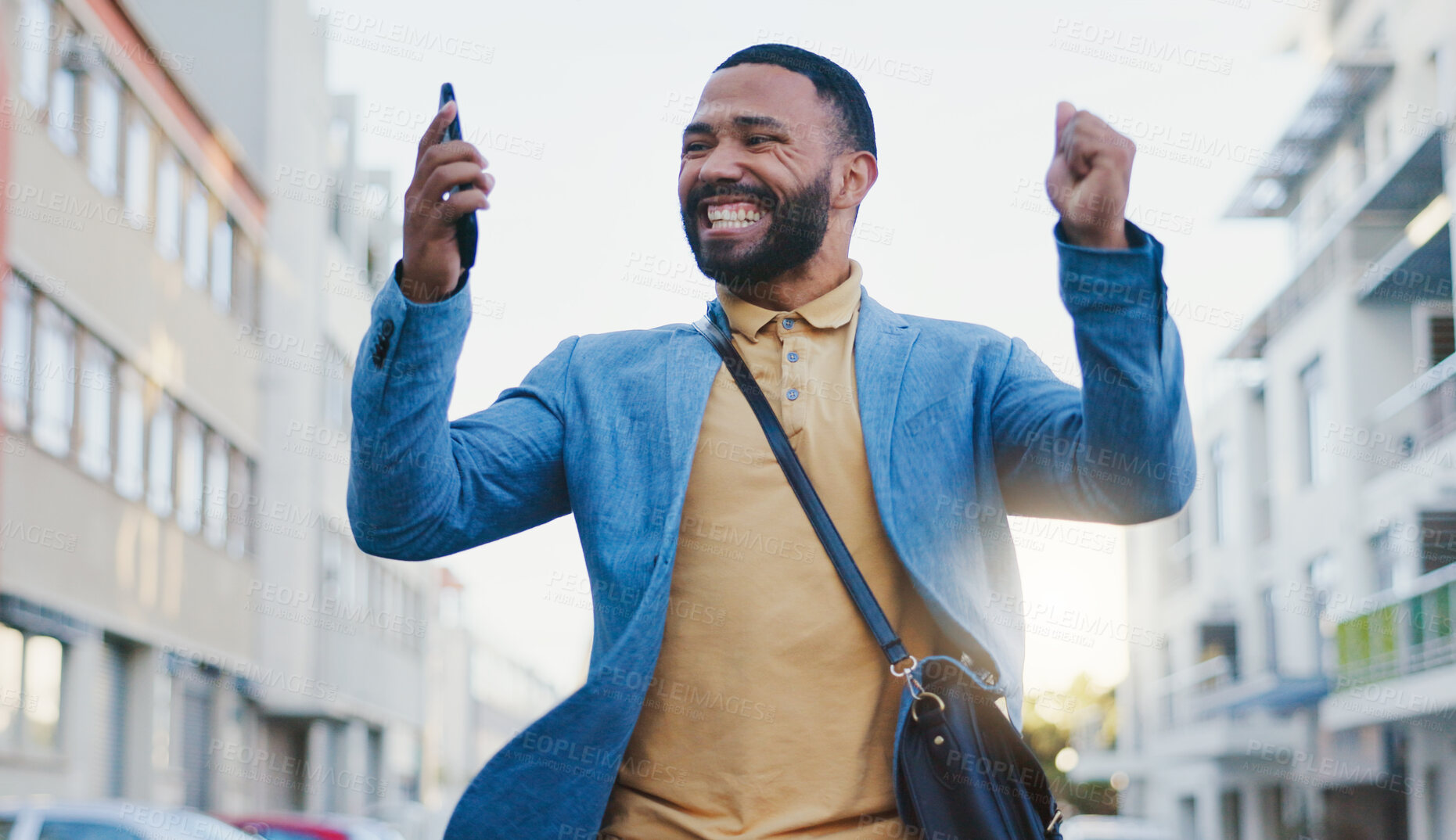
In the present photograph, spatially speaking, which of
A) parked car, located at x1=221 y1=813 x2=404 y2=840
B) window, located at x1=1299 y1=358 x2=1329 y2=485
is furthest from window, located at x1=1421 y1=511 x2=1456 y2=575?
parked car, located at x1=221 y1=813 x2=404 y2=840

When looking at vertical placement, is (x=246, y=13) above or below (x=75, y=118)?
above

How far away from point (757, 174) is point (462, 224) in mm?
446

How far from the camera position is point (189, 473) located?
25.7 meters

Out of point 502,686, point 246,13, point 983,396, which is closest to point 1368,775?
point 246,13

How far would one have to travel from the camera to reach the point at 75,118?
1997 centimetres

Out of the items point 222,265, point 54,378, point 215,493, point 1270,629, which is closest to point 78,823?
point 54,378

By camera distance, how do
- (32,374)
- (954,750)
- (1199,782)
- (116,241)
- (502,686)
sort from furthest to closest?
(502,686) → (1199,782) → (116,241) → (32,374) → (954,750)

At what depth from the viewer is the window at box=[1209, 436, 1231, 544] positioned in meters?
40.2

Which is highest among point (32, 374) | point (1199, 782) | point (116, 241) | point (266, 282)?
point (266, 282)

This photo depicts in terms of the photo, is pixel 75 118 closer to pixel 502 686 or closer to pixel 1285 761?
pixel 1285 761

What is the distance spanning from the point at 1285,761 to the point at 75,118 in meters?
26.2

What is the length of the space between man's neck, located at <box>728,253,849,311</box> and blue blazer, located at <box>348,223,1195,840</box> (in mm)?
55

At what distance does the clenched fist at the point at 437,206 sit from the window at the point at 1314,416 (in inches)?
1217

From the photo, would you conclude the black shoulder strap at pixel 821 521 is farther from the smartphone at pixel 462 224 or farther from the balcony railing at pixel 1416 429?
the balcony railing at pixel 1416 429
